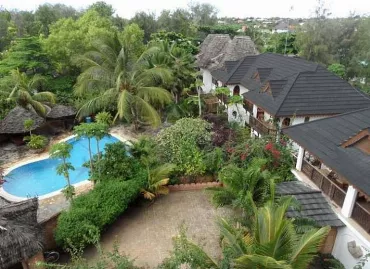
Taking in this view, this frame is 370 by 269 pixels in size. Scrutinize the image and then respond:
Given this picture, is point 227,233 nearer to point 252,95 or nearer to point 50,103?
point 252,95

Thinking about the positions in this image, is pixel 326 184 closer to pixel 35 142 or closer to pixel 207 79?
pixel 35 142

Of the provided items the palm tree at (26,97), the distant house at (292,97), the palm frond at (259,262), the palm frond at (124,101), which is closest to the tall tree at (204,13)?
the palm tree at (26,97)

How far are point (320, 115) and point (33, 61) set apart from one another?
24423mm

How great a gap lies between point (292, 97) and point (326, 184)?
22.3 feet

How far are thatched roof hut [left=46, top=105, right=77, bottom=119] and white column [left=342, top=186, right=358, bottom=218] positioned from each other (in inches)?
757

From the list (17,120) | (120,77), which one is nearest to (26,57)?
(17,120)

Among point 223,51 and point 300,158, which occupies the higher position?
point 223,51

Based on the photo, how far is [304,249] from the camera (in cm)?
638

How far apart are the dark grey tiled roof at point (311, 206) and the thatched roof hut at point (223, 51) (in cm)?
1819

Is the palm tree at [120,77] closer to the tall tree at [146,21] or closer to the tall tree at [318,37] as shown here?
the tall tree at [318,37]

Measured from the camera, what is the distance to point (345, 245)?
987 cm

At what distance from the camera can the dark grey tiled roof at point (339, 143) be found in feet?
30.4

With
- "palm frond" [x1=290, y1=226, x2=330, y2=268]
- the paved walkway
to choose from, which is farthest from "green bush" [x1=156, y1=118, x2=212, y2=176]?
"palm frond" [x1=290, y1=226, x2=330, y2=268]

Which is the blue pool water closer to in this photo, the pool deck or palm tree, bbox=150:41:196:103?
the pool deck
